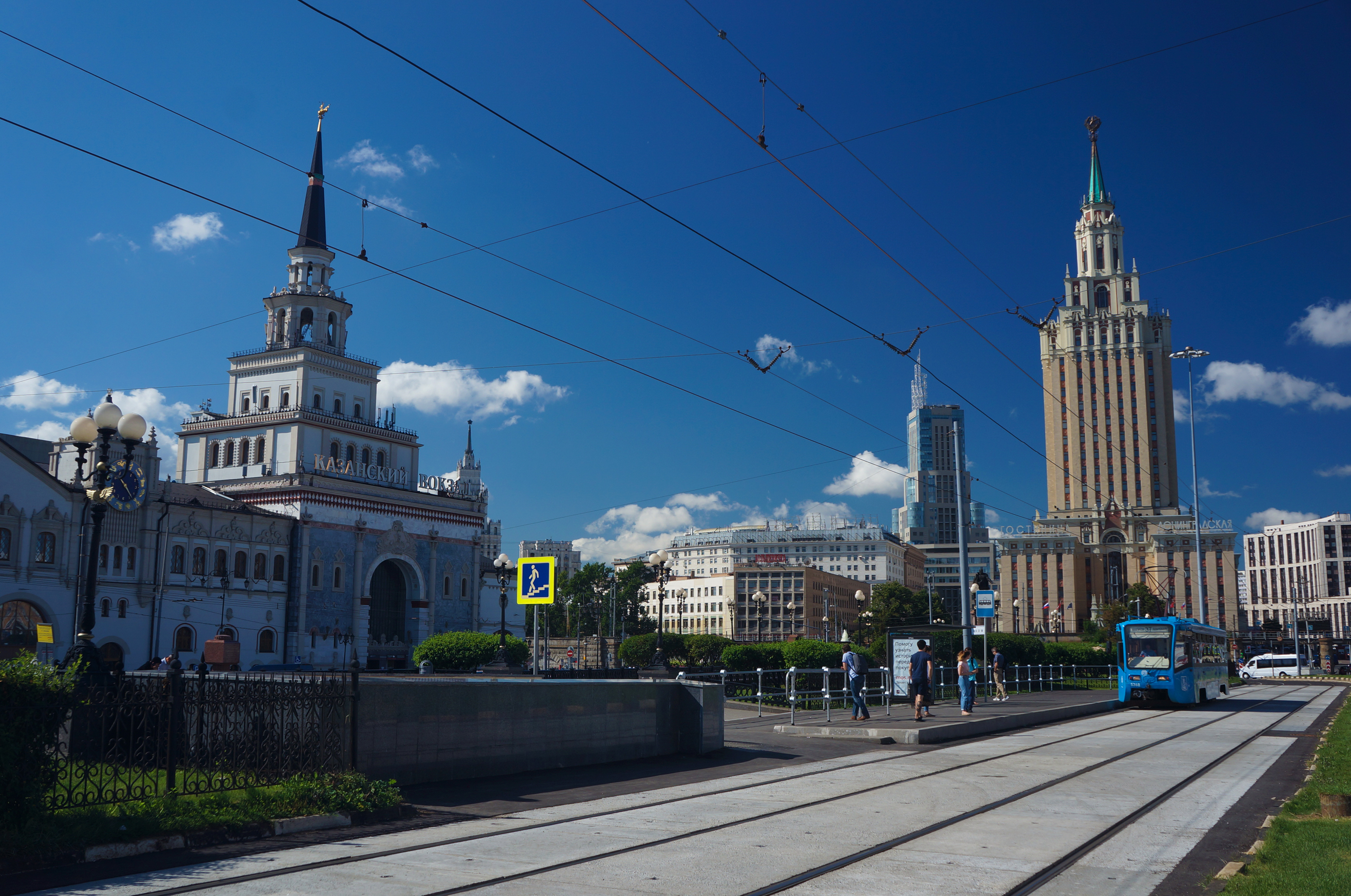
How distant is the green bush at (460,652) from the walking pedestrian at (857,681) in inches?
1067

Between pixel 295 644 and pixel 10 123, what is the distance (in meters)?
59.9

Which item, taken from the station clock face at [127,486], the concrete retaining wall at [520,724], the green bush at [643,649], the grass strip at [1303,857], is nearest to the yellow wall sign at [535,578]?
the concrete retaining wall at [520,724]

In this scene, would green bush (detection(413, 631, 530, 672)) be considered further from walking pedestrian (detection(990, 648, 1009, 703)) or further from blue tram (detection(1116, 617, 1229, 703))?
blue tram (detection(1116, 617, 1229, 703))

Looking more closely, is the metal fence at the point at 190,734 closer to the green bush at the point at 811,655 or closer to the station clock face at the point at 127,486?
the station clock face at the point at 127,486

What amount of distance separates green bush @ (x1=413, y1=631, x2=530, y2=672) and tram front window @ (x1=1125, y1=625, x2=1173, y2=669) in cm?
2655

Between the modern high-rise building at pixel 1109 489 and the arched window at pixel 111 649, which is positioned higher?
the modern high-rise building at pixel 1109 489

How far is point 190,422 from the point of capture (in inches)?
3068

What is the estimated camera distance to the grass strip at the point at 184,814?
8.46m

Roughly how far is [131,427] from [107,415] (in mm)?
395

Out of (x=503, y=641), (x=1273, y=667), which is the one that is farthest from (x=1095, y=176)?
(x=503, y=641)

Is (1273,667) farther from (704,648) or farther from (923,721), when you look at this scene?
(923,721)

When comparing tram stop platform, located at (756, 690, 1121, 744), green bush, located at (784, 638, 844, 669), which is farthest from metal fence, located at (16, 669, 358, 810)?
green bush, located at (784, 638, 844, 669)

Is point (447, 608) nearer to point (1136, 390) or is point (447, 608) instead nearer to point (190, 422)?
point (190, 422)

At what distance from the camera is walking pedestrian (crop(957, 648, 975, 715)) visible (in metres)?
25.5
